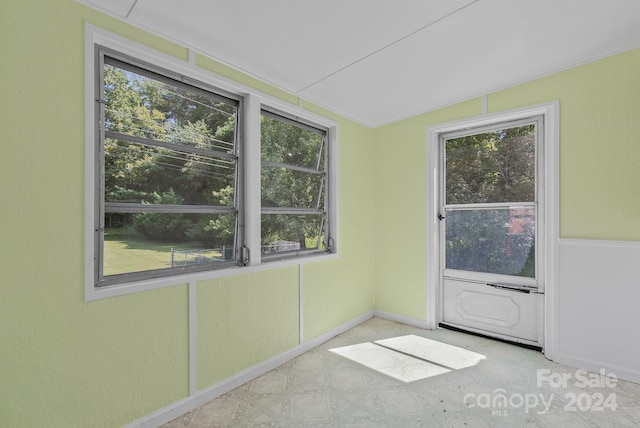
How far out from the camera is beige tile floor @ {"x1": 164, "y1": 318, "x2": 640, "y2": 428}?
1.91m

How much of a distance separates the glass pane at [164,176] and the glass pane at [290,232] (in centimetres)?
45

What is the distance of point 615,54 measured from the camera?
7.84ft

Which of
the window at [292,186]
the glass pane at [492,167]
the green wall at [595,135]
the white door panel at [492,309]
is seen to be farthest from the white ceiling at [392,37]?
the white door panel at [492,309]

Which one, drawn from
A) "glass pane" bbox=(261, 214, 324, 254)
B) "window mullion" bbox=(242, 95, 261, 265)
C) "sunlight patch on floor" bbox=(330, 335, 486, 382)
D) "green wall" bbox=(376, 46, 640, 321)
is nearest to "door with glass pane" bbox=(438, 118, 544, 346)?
"green wall" bbox=(376, 46, 640, 321)

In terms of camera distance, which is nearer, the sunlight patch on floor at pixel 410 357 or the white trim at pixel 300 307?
the sunlight patch on floor at pixel 410 357

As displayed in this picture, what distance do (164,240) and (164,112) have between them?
880 mm

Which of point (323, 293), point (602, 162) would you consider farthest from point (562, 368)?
point (323, 293)

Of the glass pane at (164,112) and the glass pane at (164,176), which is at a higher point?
the glass pane at (164,112)

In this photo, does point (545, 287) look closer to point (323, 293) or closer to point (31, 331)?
point (323, 293)

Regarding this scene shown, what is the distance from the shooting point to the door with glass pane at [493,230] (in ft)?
9.64

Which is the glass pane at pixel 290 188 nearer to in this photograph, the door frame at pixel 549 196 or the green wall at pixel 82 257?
the green wall at pixel 82 257

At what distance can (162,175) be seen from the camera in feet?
6.63

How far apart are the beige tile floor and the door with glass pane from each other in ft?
1.27

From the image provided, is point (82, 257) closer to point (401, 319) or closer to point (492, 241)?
point (401, 319)
